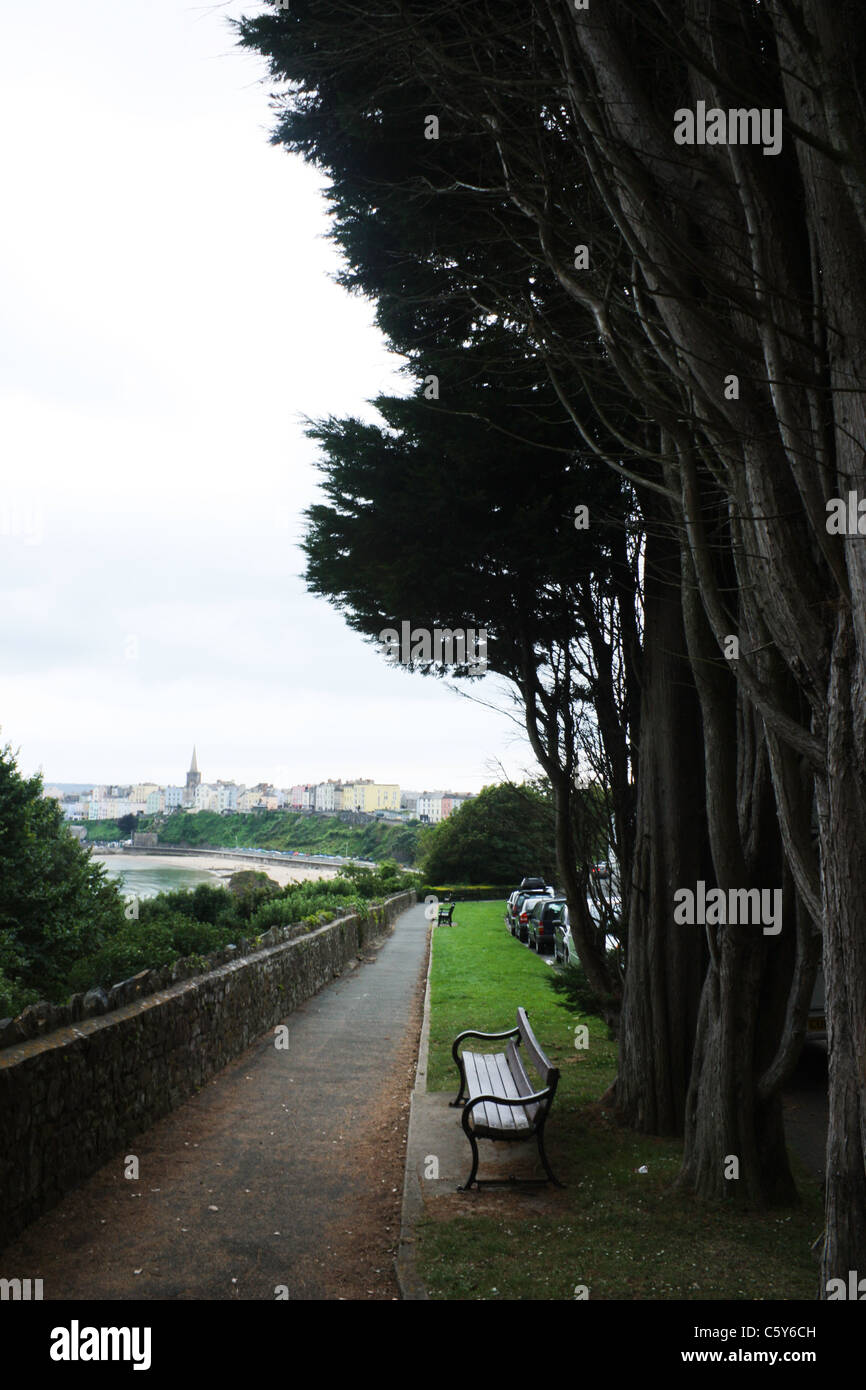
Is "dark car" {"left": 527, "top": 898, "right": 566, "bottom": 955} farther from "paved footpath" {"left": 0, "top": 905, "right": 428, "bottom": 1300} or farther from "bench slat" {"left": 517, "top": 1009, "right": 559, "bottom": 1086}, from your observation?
"bench slat" {"left": 517, "top": 1009, "right": 559, "bottom": 1086}

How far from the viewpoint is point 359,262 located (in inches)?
336

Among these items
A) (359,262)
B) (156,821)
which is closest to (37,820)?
(359,262)

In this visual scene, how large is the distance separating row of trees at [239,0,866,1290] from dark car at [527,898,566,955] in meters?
14.0

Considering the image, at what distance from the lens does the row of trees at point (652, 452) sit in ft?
12.0

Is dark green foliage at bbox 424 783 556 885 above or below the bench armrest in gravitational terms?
below

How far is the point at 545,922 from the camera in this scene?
23688 mm

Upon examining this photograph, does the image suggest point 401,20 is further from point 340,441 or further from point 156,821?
point 156,821

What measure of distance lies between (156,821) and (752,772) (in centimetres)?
8891

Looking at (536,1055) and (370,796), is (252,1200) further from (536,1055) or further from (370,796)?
(370,796)

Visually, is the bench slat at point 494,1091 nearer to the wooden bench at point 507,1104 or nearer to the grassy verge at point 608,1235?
the wooden bench at point 507,1104

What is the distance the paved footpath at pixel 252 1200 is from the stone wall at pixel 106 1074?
18cm

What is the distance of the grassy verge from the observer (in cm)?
471

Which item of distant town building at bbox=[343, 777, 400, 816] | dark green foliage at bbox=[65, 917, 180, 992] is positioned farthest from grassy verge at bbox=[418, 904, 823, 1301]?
distant town building at bbox=[343, 777, 400, 816]

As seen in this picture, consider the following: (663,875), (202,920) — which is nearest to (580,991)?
(663,875)
